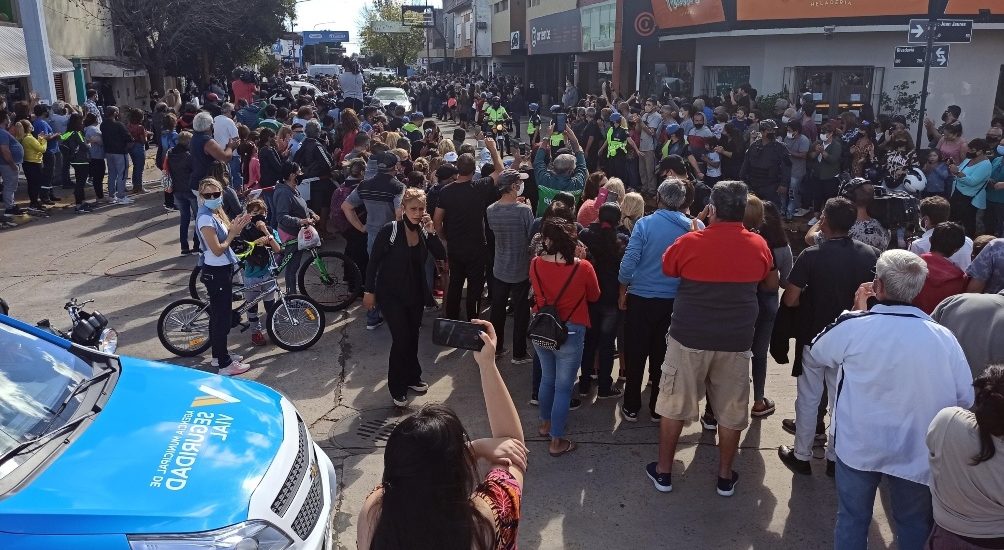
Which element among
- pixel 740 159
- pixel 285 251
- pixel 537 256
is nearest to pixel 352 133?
pixel 285 251

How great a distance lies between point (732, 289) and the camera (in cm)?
443

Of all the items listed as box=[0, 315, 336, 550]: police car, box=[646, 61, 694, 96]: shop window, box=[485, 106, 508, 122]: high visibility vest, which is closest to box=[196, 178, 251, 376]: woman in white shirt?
box=[0, 315, 336, 550]: police car

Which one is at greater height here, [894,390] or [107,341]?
[894,390]

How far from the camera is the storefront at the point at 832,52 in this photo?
16.7 metres

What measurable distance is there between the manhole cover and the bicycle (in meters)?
2.57

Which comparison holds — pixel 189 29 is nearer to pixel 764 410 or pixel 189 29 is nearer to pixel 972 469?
pixel 764 410

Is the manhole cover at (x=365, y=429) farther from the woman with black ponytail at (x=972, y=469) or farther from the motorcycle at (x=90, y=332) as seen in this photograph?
the woman with black ponytail at (x=972, y=469)

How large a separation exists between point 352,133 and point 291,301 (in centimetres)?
517

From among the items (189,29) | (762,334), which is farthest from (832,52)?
(189,29)

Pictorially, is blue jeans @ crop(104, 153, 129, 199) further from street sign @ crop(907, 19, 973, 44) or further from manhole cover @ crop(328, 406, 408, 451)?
street sign @ crop(907, 19, 973, 44)

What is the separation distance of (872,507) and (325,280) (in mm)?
6073

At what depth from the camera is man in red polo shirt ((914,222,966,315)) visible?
4750mm

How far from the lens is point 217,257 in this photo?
20.7 feet

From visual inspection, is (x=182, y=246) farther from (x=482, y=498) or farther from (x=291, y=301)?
(x=482, y=498)
